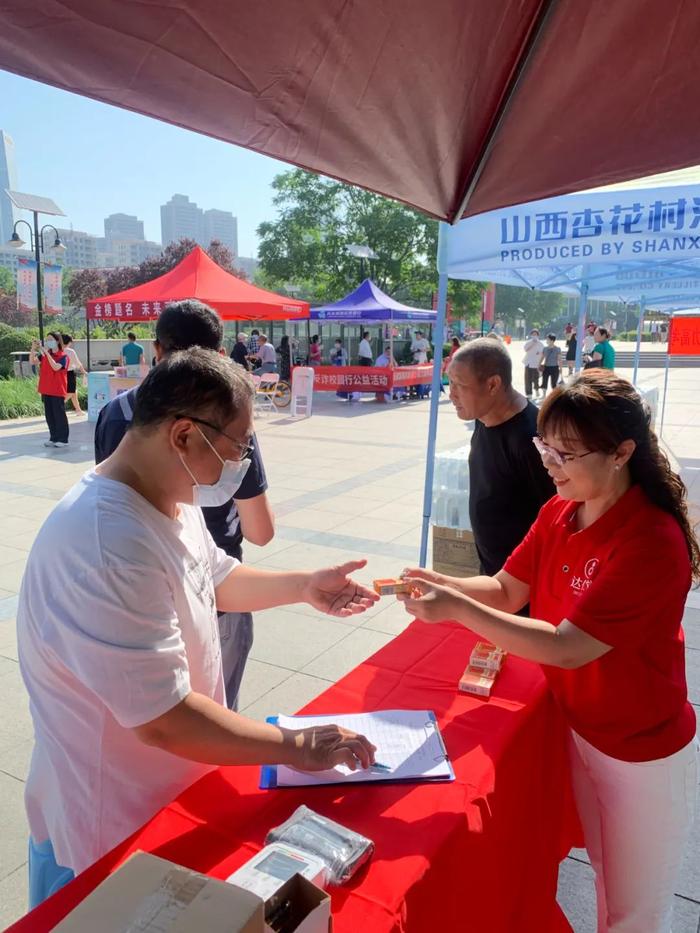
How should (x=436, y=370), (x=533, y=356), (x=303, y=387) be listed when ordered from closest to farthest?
(x=436, y=370), (x=303, y=387), (x=533, y=356)

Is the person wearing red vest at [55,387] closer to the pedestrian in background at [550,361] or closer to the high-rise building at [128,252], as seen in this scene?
A: the pedestrian in background at [550,361]

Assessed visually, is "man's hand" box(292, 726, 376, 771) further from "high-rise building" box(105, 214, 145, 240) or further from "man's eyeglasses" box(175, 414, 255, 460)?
"high-rise building" box(105, 214, 145, 240)

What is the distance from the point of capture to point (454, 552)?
4.56 m

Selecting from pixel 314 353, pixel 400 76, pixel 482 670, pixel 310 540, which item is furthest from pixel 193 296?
pixel 482 670

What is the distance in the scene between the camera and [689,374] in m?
27.5

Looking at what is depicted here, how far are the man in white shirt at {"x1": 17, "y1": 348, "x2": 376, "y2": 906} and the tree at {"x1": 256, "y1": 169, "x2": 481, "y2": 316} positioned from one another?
2913 cm

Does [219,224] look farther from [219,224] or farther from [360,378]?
[360,378]

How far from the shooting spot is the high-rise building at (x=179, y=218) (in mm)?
142875

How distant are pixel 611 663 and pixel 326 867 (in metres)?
0.81

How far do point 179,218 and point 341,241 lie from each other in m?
128

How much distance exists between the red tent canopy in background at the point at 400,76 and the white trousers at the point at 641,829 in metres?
1.84

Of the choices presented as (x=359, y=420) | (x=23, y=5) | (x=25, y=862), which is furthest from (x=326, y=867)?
(x=359, y=420)

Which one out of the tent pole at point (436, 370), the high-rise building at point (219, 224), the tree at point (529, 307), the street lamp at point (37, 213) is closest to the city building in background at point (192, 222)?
the high-rise building at point (219, 224)

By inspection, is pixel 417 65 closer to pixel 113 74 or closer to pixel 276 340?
pixel 113 74
